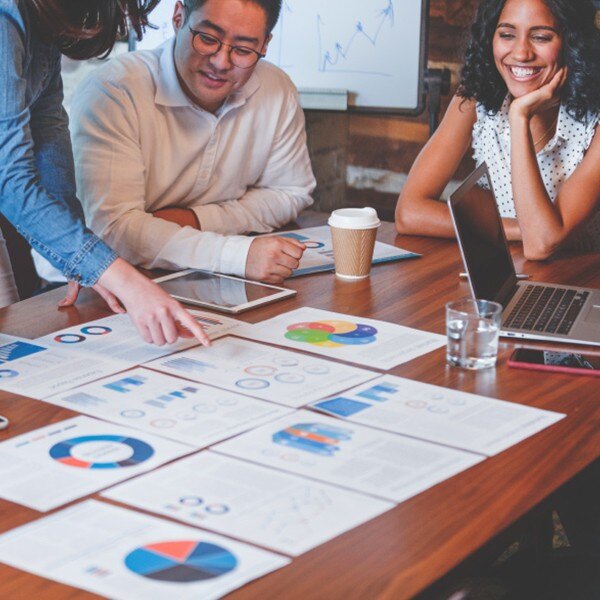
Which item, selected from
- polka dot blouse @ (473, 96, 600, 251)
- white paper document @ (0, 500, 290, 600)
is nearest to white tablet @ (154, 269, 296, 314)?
white paper document @ (0, 500, 290, 600)

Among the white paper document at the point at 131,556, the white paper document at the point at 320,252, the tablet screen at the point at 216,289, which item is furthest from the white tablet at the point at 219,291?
the white paper document at the point at 131,556

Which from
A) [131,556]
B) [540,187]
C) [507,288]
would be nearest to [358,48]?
[540,187]

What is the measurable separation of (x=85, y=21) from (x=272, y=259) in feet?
1.79

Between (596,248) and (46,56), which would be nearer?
(46,56)

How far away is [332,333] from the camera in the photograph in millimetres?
1600

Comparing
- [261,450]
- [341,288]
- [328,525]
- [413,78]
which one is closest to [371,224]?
[341,288]

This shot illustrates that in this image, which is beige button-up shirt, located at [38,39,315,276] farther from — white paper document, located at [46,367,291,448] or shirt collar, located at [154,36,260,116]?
white paper document, located at [46,367,291,448]

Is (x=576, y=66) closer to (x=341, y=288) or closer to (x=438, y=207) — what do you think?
(x=438, y=207)

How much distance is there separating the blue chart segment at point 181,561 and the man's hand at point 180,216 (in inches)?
50.6

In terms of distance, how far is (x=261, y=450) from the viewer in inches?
45.5

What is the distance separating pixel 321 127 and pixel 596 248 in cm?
141

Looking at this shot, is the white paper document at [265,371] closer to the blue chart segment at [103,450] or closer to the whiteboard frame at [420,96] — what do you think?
the blue chart segment at [103,450]

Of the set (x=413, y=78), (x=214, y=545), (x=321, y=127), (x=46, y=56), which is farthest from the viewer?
(x=321, y=127)

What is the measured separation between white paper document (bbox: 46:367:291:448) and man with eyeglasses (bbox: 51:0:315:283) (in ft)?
1.85
